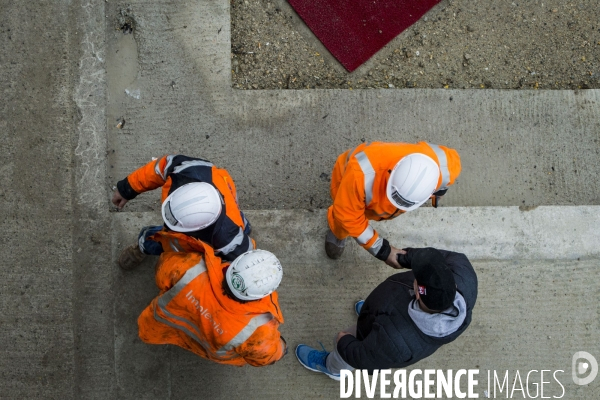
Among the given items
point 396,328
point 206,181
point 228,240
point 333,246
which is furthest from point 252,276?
point 333,246

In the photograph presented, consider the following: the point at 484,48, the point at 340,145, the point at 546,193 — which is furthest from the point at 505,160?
the point at 340,145

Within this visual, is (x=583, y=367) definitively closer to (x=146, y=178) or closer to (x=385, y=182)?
(x=385, y=182)

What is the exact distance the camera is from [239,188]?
3957 millimetres

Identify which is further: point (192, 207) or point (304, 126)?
point (304, 126)

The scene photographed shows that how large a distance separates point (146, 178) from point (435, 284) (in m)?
1.94

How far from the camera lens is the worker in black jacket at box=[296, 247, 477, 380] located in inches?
95.0

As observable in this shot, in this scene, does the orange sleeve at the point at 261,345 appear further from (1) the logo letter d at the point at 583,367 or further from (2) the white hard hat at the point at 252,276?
(1) the logo letter d at the point at 583,367

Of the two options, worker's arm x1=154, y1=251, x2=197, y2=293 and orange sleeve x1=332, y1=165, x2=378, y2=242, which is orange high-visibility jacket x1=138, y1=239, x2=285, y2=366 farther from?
orange sleeve x1=332, y1=165, x2=378, y2=242

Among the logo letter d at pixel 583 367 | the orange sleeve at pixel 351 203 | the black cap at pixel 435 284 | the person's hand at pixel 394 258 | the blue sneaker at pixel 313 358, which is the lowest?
the logo letter d at pixel 583 367

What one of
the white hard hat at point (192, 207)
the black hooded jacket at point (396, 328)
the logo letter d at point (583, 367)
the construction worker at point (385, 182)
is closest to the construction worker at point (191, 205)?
the white hard hat at point (192, 207)

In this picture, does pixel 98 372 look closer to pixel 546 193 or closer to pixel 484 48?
pixel 546 193

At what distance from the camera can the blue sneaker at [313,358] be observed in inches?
138

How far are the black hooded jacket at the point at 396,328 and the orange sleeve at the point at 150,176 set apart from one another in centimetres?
160

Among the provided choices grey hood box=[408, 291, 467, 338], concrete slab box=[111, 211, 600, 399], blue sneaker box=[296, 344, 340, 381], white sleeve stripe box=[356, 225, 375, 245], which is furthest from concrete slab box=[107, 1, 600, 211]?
grey hood box=[408, 291, 467, 338]
